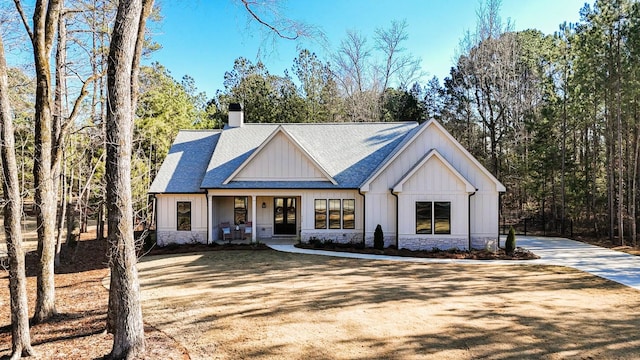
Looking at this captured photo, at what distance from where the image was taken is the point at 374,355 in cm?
616

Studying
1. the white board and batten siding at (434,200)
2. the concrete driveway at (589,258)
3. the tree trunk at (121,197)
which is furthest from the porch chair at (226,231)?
the concrete driveway at (589,258)

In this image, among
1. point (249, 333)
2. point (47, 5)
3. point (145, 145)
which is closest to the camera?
point (249, 333)

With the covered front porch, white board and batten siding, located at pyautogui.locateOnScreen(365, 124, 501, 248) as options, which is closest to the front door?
the covered front porch

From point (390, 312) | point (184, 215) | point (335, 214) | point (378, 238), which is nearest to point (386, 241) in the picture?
point (378, 238)

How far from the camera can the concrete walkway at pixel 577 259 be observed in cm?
1206

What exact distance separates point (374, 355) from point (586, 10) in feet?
67.7

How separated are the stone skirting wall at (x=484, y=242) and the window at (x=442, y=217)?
1.36 meters

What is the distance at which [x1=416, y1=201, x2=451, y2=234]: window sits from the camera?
52.0 ft

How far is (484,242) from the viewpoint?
16125 mm

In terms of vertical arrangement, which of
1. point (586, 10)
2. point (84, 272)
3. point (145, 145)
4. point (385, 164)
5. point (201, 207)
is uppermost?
point (586, 10)

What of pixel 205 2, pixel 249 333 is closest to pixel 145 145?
pixel 205 2

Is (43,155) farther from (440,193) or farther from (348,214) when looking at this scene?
(440,193)

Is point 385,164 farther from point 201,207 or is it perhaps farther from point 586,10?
point 586,10

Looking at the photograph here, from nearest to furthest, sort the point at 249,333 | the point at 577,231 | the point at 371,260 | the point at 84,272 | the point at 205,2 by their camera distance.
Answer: the point at 249,333 → the point at 205,2 → the point at 84,272 → the point at 371,260 → the point at 577,231
